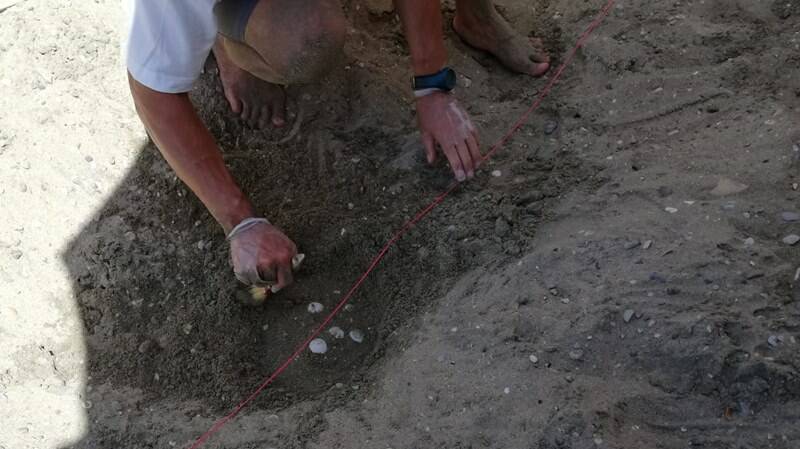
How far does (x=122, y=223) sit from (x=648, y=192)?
1502 millimetres

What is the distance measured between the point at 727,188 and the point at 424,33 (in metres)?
0.94

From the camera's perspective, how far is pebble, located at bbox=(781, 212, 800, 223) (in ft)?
5.91

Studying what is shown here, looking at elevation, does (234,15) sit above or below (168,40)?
below

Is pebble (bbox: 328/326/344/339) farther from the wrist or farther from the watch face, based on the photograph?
the watch face

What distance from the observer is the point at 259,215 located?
2240 mm

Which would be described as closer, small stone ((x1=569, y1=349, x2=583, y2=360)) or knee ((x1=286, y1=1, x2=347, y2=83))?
small stone ((x1=569, y1=349, x2=583, y2=360))

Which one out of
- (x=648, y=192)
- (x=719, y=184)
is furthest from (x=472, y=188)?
(x=719, y=184)

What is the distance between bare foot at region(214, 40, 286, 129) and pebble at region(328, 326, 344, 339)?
2.40 ft

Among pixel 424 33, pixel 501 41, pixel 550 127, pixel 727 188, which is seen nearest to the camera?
pixel 727 188

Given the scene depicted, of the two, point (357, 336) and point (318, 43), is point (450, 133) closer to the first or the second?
point (318, 43)

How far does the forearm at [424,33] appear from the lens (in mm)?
2252

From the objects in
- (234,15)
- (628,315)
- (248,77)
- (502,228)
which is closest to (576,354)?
(628,315)

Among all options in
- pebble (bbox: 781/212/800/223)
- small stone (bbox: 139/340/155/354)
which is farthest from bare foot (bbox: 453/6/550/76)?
small stone (bbox: 139/340/155/354)

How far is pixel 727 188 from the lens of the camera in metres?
1.93
